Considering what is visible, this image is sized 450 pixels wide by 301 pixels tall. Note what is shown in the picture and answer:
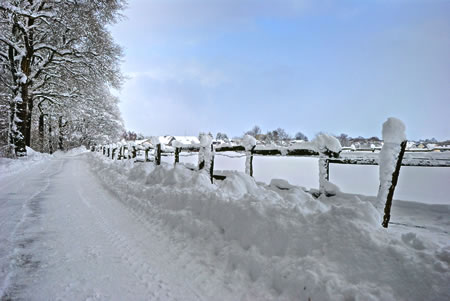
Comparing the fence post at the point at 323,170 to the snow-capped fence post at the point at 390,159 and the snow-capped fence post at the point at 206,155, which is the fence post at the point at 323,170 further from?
the snow-capped fence post at the point at 206,155

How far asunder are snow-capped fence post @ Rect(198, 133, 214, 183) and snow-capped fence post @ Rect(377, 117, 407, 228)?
349 centimetres

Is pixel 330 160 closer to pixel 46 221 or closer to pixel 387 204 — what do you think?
pixel 387 204

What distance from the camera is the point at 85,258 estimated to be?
279cm

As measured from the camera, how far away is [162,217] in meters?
4.27

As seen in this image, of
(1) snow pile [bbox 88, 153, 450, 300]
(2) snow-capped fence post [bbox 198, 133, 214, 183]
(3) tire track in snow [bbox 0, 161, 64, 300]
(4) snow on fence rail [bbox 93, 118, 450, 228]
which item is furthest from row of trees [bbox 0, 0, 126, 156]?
(1) snow pile [bbox 88, 153, 450, 300]

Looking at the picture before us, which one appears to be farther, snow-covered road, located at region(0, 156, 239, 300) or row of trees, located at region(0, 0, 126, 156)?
row of trees, located at region(0, 0, 126, 156)

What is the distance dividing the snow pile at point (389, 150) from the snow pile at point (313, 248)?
16.5 inches

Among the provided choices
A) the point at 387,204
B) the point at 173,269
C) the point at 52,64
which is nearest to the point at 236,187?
the point at 173,269

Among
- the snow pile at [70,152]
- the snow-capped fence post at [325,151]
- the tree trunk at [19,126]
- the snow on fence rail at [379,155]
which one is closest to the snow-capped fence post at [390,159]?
the snow on fence rail at [379,155]

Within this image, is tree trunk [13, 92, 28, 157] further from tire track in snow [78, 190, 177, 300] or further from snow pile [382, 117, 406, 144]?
snow pile [382, 117, 406, 144]

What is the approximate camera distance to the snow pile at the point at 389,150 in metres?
2.90

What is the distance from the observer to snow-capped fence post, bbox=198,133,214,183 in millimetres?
5729

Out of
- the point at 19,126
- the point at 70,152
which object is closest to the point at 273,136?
the point at 70,152

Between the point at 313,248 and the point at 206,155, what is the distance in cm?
365
